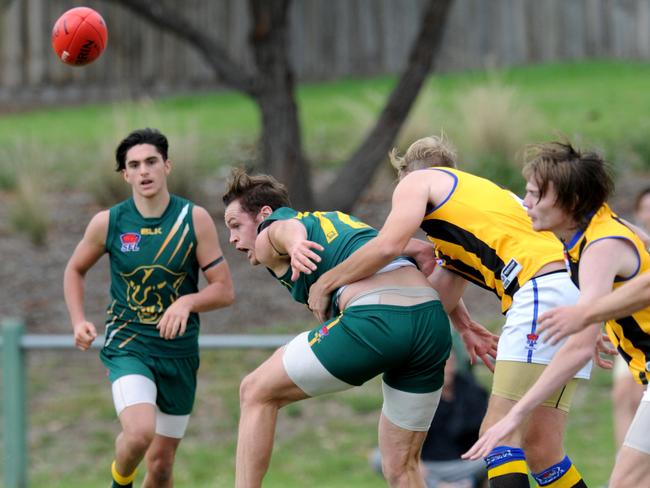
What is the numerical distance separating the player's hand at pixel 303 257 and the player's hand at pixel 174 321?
1261 mm

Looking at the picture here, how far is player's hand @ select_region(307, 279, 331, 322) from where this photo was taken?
5.35 metres

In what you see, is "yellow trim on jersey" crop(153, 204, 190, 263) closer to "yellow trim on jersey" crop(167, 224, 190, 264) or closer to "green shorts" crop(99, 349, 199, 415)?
"yellow trim on jersey" crop(167, 224, 190, 264)

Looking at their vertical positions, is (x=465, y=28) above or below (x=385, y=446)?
above

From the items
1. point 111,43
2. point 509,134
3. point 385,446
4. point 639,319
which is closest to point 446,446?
point 385,446

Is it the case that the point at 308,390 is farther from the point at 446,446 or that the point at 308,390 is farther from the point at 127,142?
the point at 446,446

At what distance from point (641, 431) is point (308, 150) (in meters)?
11.3

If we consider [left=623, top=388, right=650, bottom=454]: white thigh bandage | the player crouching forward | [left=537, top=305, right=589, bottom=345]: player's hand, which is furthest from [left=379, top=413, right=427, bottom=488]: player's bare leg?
[left=537, top=305, right=589, bottom=345]: player's hand

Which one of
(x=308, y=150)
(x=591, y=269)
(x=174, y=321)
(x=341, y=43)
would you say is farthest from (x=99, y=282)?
(x=341, y=43)

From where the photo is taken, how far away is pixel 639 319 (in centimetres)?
492

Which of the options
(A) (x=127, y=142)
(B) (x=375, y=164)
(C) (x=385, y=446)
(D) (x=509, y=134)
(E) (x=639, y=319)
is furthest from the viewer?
(D) (x=509, y=134)

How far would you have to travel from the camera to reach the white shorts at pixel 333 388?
5207 mm

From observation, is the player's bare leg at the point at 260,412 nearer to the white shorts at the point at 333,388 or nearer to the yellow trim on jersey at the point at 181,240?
the white shorts at the point at 333,388

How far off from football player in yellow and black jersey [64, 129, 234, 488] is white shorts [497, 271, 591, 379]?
1938mm

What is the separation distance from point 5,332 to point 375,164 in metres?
4.75
